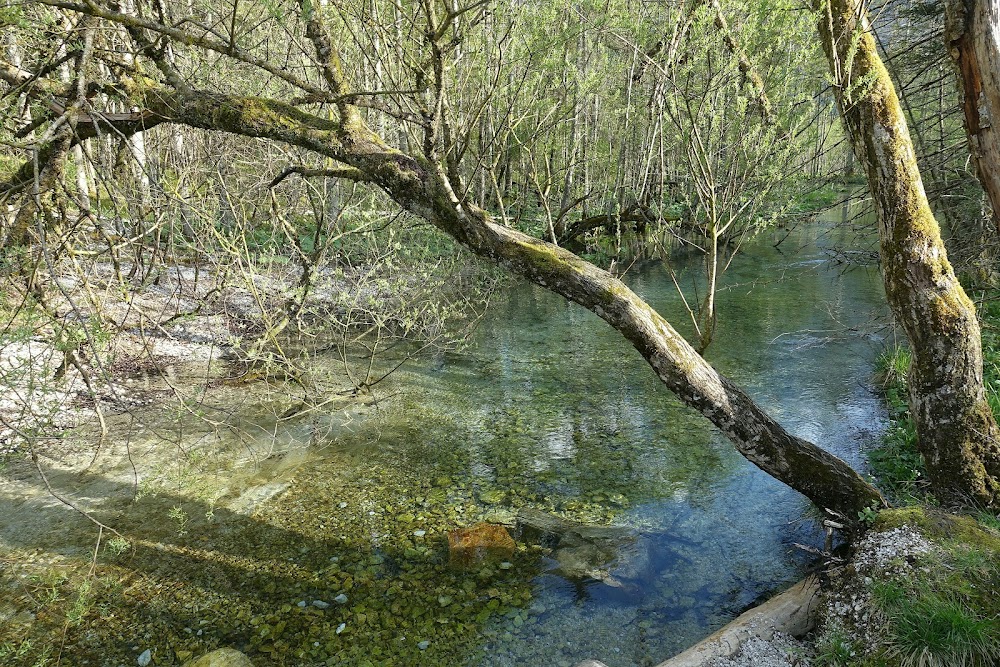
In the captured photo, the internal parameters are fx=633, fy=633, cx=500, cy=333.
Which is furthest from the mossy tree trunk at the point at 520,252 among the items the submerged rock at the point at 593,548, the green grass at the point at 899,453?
the submerged rock at the point at 593,548

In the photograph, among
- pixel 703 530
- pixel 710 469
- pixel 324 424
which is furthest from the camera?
pixel 324 424

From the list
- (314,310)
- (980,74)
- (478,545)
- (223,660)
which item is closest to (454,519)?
(478,545)

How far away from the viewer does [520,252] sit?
4301mm

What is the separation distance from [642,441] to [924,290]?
3.20 m

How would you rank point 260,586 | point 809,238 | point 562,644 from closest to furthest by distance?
point 562,644 → point 260,586 → point 809,238

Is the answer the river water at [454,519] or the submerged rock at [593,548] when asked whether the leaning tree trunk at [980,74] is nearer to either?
A: the river water at [454,519]

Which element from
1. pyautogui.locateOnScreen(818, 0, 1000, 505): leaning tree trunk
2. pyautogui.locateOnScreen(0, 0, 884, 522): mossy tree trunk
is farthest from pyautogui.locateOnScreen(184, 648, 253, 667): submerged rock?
pyautogui.locateOnScreen(818, 0, 1000, 505): leaning tree trunk

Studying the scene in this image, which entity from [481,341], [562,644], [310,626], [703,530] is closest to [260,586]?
[310,626]

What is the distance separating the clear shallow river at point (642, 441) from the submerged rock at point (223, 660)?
1466mm

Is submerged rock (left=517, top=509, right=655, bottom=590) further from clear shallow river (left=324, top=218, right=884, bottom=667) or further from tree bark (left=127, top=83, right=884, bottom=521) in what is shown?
tree bark (left=127, top=83, right=884, bottom=521)

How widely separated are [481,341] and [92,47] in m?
6.93

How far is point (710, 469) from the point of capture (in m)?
6.02

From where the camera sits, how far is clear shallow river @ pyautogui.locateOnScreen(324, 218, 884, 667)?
4.20 metres

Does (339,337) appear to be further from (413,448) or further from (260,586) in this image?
(260,586)
